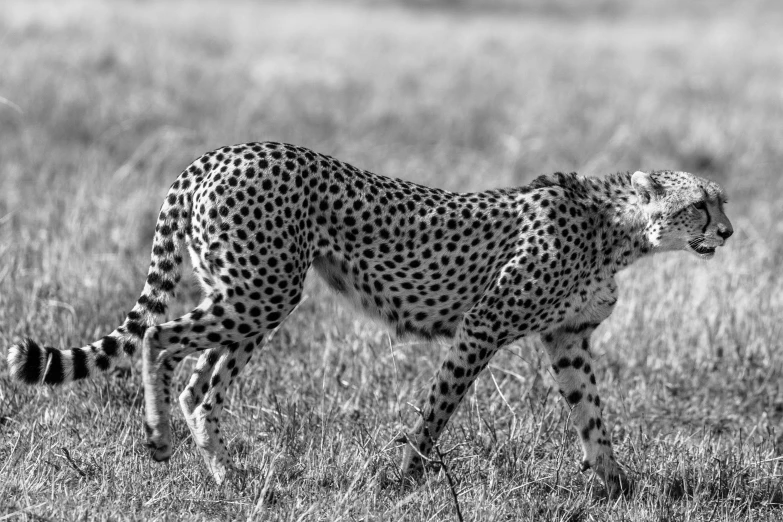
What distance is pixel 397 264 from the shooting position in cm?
452

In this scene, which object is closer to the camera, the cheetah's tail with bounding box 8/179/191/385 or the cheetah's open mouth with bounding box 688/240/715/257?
the cheetah's tail with bounding box 8/179/191/385

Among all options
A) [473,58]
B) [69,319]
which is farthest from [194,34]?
[69,319]

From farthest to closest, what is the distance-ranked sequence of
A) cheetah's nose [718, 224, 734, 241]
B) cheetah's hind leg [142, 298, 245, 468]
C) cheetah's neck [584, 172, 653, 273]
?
cheetah's neck [584, 172, 653, 273] → cheetah's nose [718, 224, 734, 241] → cheetah's hind leg [142, 298, 245, 468]

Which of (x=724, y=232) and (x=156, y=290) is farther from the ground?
(x=724, y=232)

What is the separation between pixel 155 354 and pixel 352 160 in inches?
233

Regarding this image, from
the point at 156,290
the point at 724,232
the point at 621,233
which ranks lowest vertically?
the point at 156,290

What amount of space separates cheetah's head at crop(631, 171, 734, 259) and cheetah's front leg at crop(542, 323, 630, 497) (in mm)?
485

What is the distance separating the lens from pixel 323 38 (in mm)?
15945

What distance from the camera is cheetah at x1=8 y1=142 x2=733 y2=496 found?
4.17 metres

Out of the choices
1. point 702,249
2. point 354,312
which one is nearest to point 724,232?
point 702,249

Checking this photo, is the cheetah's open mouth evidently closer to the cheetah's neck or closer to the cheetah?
the cheetah

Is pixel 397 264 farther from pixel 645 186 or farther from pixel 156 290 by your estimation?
pixel 645 186

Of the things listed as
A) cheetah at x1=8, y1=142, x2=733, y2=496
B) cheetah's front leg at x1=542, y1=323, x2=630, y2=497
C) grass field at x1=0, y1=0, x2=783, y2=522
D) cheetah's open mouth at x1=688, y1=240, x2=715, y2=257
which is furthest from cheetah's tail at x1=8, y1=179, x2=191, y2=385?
cheetah's open mouth at x1=688, y1=240, x2=715, y2=257

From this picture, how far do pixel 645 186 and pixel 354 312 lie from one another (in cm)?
131
